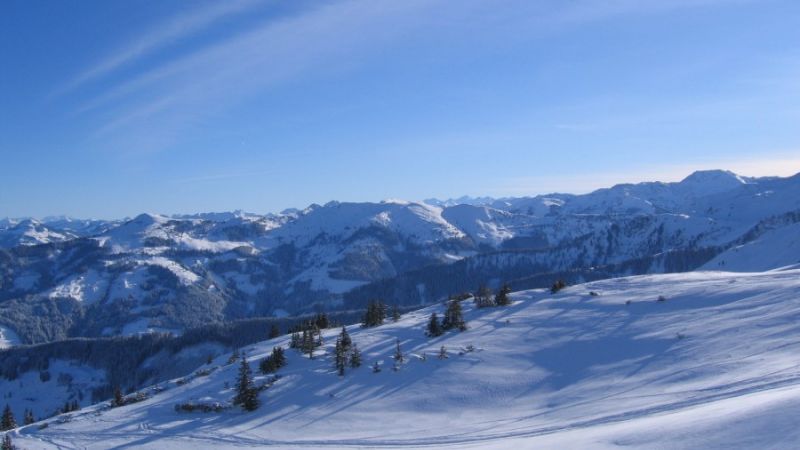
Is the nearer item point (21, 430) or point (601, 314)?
point (21, 430)

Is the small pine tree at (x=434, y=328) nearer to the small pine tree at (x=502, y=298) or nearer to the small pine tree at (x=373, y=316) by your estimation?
the small pine tree at (x=373, y=316)

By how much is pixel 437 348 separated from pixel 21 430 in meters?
30.9

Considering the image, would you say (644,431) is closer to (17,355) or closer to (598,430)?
(598,430)

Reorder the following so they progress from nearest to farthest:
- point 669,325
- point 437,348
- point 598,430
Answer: point 598,430 → point 669,325 → point 437,348

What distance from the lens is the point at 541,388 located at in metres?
37.0

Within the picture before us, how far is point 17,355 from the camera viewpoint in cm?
18675

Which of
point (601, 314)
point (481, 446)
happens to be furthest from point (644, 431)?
point (601, 314)

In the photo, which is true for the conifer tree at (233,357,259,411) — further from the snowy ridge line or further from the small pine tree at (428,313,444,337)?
the small pine tree at (428,313,444,337)

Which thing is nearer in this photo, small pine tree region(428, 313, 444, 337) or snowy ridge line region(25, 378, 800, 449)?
snowy ridge line region(25, 378, 800, 449)

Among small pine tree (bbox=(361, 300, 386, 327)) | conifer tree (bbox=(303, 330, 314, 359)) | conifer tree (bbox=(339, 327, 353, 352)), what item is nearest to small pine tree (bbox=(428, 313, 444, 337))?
conifer tree (bbox=(339, 327, 353, 352))

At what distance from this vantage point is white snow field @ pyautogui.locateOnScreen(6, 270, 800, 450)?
2462 cm

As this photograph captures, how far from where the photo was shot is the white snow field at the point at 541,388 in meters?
24.6

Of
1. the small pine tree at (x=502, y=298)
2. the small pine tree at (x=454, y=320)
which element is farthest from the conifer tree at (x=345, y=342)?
the small pine tree at (x=502, y=298)

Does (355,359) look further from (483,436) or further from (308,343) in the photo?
(483,436)
